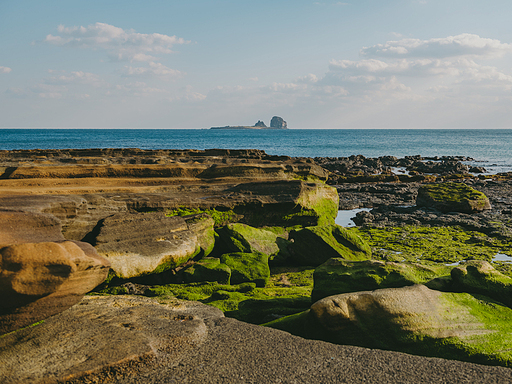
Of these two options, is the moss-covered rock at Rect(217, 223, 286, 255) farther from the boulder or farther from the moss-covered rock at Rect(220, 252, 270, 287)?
the boulder

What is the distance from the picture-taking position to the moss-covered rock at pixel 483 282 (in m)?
4.64

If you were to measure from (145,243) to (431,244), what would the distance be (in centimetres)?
719

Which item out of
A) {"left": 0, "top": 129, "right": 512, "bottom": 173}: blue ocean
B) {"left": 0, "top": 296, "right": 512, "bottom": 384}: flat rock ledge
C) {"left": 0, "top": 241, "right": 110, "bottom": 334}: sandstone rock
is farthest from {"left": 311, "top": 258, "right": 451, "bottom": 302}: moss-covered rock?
{"left": 0, "top": 129, "right": 512, "bottom": 173}: blue ocean

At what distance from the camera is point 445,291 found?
4.93 m

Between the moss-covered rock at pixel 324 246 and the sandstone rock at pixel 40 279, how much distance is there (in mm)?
5029

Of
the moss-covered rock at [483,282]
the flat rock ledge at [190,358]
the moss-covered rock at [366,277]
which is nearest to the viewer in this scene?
the flat rock ledge at [190,358]

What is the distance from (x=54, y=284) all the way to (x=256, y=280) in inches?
149

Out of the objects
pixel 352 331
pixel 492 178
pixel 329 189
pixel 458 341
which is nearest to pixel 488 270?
pixel 458 341

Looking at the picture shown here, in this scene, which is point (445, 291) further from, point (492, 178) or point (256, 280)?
point (492, 178)

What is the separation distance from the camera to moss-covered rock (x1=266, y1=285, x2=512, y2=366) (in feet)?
12.3

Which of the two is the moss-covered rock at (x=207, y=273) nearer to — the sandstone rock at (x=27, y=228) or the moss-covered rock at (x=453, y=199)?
the sandstone rock at (x=27, y=228)

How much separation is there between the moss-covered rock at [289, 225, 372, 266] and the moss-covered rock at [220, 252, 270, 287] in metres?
1.23

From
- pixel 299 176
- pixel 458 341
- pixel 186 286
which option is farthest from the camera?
pixel 299 176

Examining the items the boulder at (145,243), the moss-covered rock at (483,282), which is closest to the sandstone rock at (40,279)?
the boulder at (145,243)
